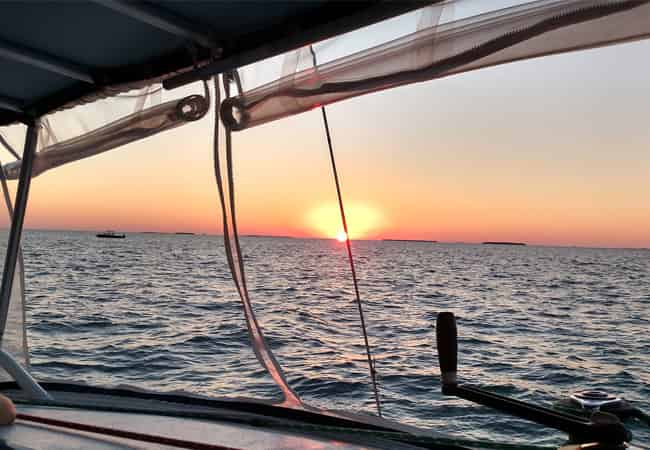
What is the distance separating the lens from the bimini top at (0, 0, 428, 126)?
1.57 m

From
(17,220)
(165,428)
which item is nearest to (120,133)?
(17,220)

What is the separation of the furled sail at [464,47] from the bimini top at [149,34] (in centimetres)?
13

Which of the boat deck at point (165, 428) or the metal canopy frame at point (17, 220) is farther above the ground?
the metal canopy frame at point (17, 220)

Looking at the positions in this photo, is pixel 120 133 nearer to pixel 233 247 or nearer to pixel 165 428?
pixel 233 247

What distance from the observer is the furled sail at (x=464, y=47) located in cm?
128

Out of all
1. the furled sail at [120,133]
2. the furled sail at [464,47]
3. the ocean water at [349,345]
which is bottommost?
the ocean water at [349,345]

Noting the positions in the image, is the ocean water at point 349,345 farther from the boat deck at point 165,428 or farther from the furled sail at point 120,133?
the furled sail at point 120,133

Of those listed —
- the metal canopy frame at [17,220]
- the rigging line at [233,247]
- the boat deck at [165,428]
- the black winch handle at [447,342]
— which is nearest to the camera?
the black winch handle at [447,342]

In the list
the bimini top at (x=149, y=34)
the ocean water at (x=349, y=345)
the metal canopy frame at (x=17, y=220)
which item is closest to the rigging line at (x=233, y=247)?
the bimini top at (x=149, y=34)

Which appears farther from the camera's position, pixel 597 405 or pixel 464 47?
pixel 464 47

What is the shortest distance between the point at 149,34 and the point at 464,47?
97 cm

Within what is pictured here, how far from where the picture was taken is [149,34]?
1835 millimetres

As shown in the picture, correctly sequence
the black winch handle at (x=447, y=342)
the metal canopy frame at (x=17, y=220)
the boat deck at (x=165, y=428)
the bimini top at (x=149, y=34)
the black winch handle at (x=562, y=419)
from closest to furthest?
the black winch handle at (x=562, y=419)
the black winch handle at (x=447, y=342)
the bimini top at (x=149, y=34)
the boat deck at (x=165, y=428)
the metal canopy frame at (x=17, y=220)

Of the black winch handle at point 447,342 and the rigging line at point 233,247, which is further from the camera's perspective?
the rigging line at point 233,247
